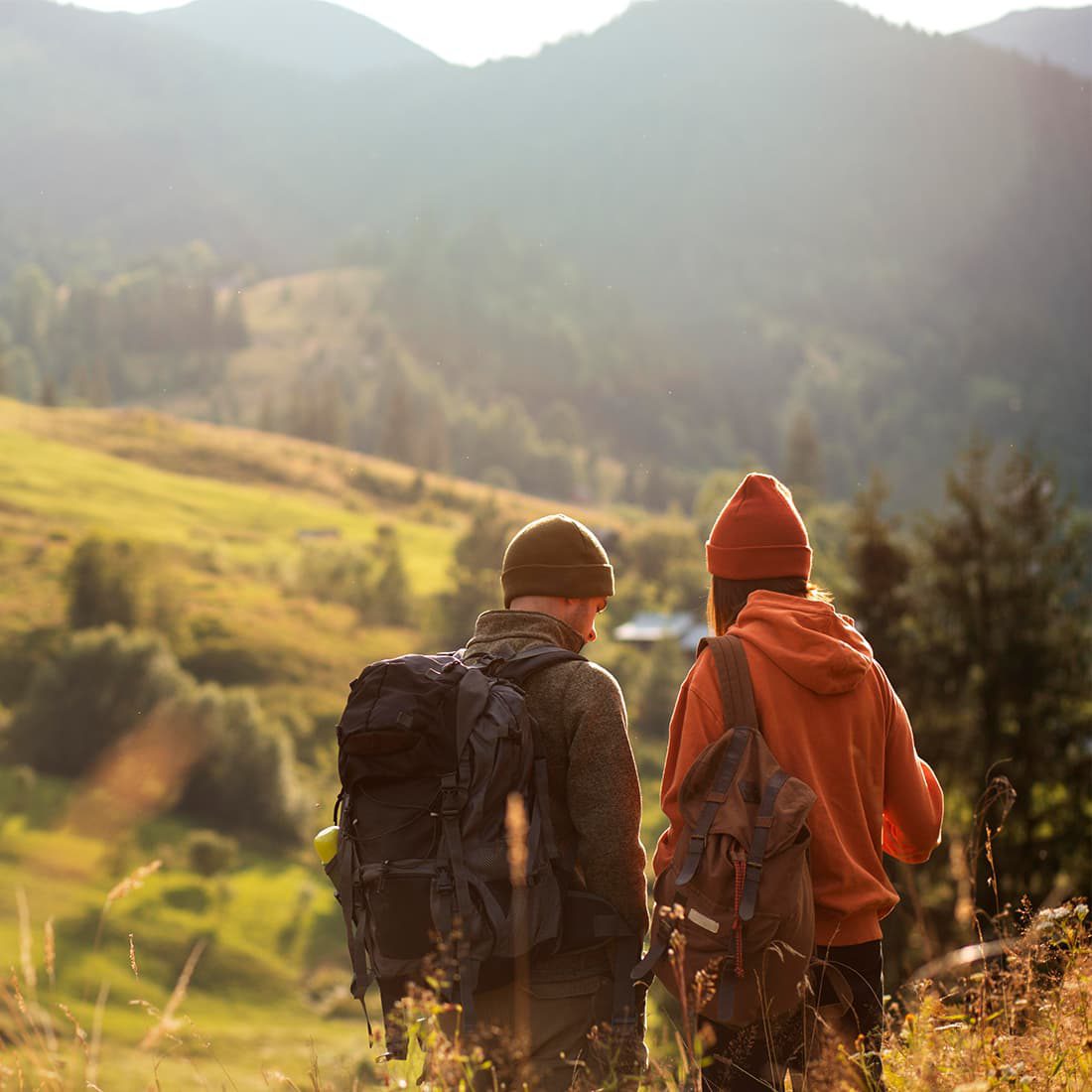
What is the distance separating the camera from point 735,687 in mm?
2939

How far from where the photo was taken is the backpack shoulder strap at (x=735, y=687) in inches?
115

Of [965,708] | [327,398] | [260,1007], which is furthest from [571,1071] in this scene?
[327,398]

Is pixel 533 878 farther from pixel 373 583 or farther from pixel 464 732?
pixel 373 583

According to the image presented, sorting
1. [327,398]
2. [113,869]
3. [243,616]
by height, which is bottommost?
[113,869]

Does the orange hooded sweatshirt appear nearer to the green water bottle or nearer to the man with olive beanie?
the man with olive beanie

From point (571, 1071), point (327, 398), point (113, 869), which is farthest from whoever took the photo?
point (327, 398)

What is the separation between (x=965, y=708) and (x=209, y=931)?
38.0 m

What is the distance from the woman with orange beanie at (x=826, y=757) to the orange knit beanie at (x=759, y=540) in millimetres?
82

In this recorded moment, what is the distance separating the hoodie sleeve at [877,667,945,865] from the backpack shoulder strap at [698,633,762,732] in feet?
1.36

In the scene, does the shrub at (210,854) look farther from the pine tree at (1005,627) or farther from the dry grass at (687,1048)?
the dry grass at (687,1048)

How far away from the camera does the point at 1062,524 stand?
1252 inches

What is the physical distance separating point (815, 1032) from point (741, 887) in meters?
0.46

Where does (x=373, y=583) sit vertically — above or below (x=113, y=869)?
above

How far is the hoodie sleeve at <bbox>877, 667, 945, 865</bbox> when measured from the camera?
313 cm
